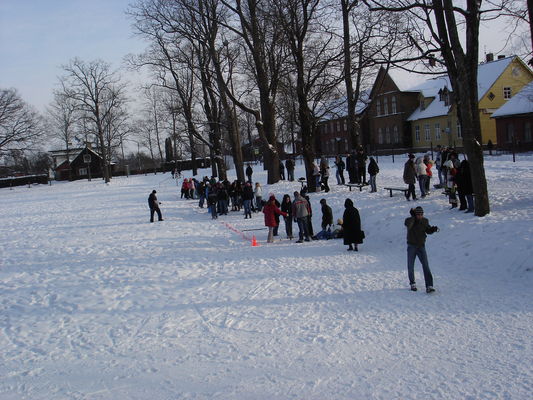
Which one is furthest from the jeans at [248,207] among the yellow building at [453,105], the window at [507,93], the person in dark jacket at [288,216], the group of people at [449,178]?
the window at [507,93]

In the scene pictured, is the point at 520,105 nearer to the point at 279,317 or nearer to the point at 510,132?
the point at 510,132

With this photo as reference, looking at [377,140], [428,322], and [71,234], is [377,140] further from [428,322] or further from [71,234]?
[428,322]

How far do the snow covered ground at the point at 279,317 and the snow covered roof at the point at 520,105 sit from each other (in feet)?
88.6

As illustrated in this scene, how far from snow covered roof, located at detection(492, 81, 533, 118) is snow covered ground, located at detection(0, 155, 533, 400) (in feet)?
88.6

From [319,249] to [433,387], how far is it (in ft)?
27.2

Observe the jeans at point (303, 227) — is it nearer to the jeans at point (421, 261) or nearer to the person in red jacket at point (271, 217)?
the person in red jacket at point (271, 217)

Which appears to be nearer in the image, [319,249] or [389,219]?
[319,249]

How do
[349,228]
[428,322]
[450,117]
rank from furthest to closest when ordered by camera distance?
[450,117] < [349,228] < [428,322]

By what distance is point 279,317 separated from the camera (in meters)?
8.14

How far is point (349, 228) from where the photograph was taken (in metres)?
13.0

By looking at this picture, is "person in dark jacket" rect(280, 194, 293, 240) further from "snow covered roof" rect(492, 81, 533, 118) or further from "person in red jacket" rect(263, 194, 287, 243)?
"snow covered roof" rect(492, 81, 533, 118)

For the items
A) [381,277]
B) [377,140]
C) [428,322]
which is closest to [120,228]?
[381,277]

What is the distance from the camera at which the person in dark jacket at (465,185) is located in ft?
45.1

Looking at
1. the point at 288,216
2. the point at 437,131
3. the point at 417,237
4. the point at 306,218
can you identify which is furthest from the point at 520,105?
the point at 417,237
